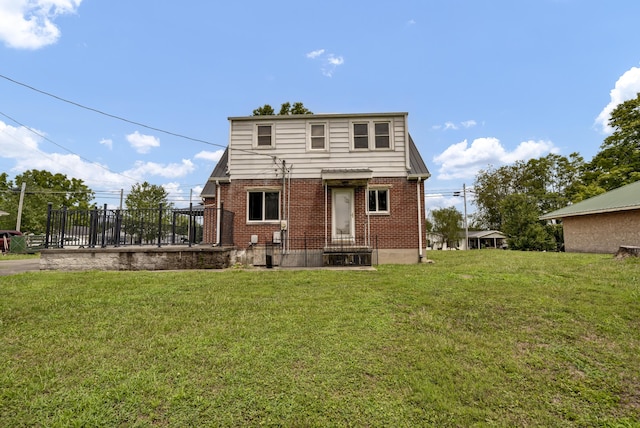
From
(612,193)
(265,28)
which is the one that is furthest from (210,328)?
(612,193)

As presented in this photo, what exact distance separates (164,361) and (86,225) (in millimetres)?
8941

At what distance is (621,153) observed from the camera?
28.9 m

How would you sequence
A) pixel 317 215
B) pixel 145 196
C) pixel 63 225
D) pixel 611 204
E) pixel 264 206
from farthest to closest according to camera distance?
1. pixel 145 196
2. pixel 611 204
3. pixel 264 206
4. pixel 317 215
5. pixel 63 225

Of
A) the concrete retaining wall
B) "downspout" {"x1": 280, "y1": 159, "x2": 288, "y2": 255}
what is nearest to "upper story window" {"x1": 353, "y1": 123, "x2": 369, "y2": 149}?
"downspout" {"x1": 280, "y1": 159, "x2": 288, "y2": 255}

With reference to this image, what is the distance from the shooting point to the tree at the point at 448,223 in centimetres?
4991

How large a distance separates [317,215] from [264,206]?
2.09m

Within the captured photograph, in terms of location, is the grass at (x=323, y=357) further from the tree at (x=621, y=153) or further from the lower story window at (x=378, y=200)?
the tree at (x=621, y=153)

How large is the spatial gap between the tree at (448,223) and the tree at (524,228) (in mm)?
22306

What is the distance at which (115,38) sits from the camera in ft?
36.0

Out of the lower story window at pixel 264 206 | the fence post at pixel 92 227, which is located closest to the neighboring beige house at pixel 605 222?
the lower story window at pixel 264 206

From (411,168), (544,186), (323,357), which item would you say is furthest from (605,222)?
(544,186)

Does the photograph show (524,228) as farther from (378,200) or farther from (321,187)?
(321,187)

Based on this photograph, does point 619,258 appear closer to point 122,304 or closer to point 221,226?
point 221,226

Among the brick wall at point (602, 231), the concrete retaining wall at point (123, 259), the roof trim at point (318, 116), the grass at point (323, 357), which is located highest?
the roof trim at point (318, 116)
